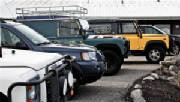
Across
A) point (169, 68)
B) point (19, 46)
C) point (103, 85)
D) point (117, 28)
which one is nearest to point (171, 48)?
point (117, 28)

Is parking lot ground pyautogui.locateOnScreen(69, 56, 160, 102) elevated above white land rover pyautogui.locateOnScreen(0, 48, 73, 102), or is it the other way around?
white land rover pyautogui.locateOnScreen(0, 48, 73, 102)

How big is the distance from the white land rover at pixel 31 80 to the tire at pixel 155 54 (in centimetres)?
1050

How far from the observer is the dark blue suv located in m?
6.26

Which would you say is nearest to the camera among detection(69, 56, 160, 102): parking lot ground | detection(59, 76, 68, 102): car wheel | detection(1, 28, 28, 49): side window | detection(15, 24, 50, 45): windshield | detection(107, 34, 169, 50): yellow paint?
detection(59, 76, 68, 102): car wheel

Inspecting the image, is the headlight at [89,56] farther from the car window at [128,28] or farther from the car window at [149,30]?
the car window at [149,30]

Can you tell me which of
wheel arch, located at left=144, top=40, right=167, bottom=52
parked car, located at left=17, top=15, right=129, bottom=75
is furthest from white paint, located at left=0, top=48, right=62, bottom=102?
wheel arch, located at left=144, top=40, right=167, bottom=52

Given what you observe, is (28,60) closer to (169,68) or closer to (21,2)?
(169,68)

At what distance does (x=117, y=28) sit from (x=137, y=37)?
0.96 metres

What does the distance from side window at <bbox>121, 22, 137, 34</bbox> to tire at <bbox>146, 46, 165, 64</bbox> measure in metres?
1.21

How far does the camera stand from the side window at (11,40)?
618 centimetres

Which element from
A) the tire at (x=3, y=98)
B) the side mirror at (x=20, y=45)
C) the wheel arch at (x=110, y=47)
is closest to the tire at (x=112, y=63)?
the wheel arch at (x=110, y=47)

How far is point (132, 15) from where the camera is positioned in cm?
2341

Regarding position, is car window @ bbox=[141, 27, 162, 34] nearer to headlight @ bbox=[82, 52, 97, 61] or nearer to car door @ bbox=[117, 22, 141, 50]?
car door @ bbox=[117, 22, 141, 50]

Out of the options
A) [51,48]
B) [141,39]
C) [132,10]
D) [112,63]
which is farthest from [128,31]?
[132,10]
